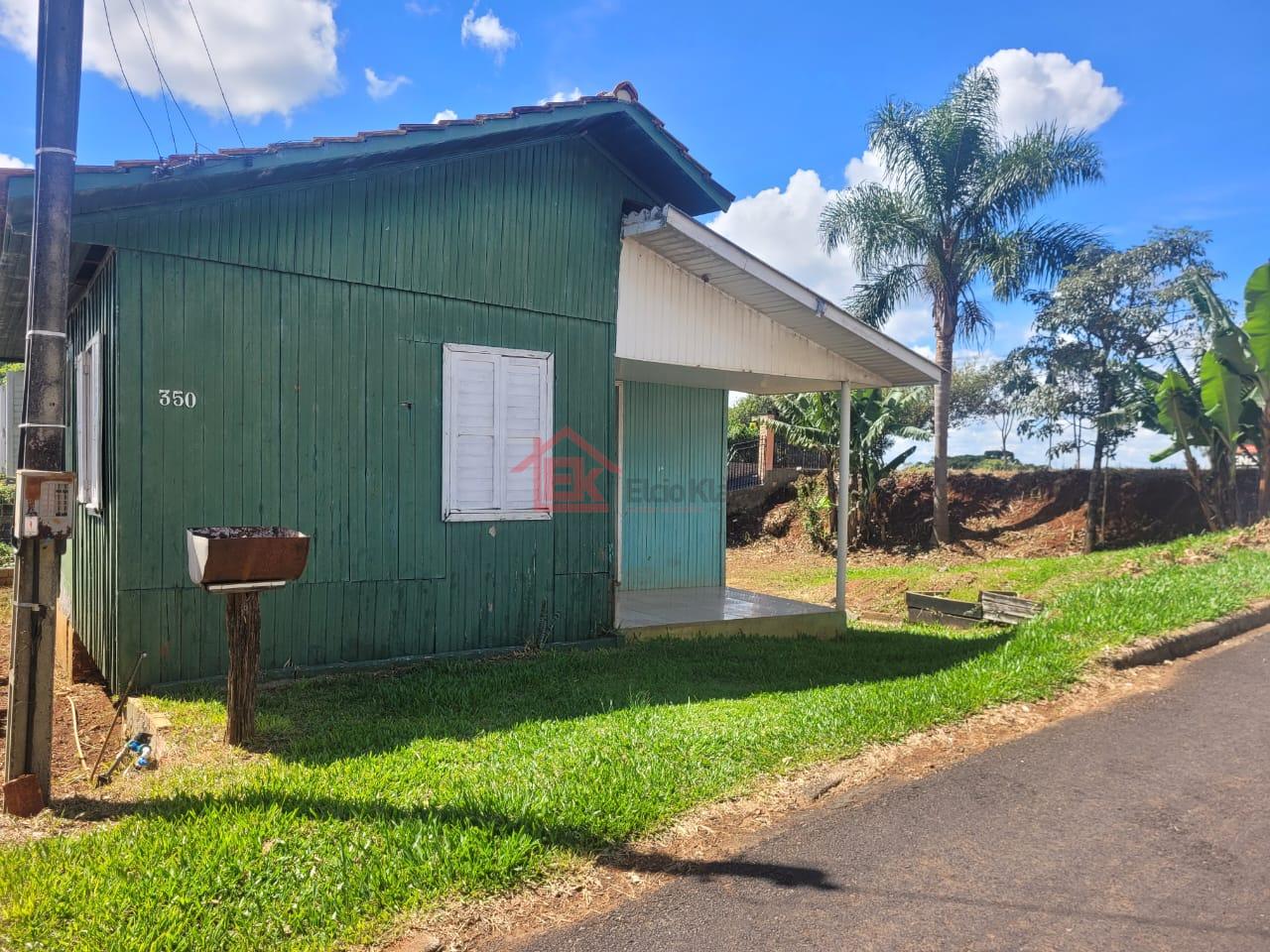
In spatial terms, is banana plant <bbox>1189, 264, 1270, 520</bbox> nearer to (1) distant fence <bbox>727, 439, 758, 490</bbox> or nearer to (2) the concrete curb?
(2) the concrete curb

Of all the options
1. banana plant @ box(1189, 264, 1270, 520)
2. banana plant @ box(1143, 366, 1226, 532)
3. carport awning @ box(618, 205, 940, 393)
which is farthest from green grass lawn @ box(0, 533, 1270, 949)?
banana plant @ box(1143, 366, 1226, 532)

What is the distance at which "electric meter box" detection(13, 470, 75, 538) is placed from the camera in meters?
3.96

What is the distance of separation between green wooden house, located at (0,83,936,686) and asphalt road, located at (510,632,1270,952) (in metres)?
3.94

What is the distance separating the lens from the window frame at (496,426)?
7.02m

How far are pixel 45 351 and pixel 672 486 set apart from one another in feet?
27.4

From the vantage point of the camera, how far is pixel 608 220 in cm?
800

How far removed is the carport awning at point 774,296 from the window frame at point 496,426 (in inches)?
46.7

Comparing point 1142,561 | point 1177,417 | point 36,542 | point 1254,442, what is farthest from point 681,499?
point 1254,442

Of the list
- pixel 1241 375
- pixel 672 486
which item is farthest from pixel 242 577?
pixel 1241 375

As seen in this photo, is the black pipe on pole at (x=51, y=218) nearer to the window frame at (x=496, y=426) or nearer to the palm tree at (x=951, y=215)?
the window frame at (x=496, y=426)

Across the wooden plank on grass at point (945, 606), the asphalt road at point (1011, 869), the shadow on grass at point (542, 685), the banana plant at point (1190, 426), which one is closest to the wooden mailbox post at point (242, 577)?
the shadow on grass at point (542, 685)

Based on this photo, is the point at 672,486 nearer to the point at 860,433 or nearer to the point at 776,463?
the point at 860,433

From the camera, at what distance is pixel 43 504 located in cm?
398

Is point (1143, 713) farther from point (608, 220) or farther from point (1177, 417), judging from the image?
point (1177, 417)
